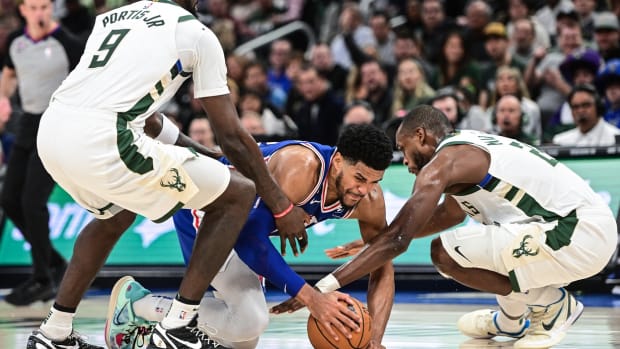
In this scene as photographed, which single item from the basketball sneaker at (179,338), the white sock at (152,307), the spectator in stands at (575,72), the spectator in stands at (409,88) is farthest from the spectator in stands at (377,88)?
the basketball sneaker at (179,338)

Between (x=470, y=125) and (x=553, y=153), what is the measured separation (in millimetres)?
1563

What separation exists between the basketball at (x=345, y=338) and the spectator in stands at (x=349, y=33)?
8.44m

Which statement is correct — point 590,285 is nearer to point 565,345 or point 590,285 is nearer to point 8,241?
point 565,345

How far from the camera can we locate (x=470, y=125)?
10.1 metres

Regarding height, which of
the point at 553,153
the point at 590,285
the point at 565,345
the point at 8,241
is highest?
the point at 565,345

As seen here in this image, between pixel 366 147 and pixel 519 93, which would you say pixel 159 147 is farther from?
pixel 519 93

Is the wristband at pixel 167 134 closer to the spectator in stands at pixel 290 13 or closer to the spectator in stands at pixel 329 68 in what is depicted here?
the spectator in stands at pixel 329 68

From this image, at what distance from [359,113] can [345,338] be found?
5683mm

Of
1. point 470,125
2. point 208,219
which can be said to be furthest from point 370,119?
point 208,219

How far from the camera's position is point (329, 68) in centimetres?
1255

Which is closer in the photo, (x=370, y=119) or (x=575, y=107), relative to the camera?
(x=575, y=107)

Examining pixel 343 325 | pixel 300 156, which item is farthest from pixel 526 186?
pixel 343 325

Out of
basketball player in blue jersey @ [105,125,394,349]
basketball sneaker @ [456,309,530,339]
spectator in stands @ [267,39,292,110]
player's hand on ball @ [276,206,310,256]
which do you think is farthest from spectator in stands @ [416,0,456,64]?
player's hand on ball @ [276,206,310,256]

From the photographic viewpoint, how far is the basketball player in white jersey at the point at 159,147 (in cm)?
457
